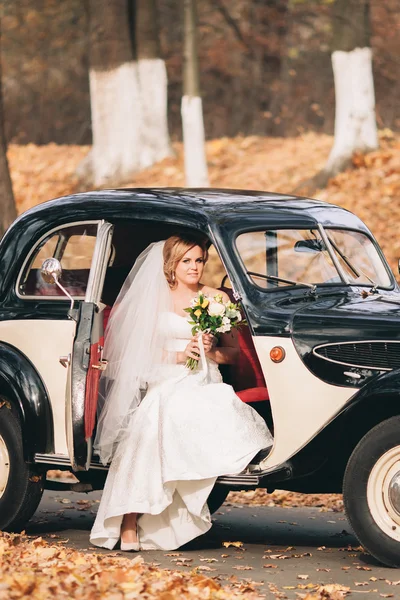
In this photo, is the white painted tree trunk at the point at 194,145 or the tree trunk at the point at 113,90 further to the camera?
the tree trunk at the point at 113,90

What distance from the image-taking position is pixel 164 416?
774cm

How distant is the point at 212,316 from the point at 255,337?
394mm

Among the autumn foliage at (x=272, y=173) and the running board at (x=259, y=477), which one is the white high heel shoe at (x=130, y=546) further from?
the autumn foliage at (x=272, y=173)

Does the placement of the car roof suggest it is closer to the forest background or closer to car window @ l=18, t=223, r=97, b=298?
car window @ l=18, t=223, r=97, b=298

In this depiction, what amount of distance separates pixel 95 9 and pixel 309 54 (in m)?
13.9

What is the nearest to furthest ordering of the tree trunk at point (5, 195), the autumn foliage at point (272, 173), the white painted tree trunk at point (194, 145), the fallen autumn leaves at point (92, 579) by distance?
the fallen autumn leaves at point (92, 579)
the tree trunk at point (5, 195)
the autumn foliage at point (272, 173)
the white painted tree trunk at point (194, 145)

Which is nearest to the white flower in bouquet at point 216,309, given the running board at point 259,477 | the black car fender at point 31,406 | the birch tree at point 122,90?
the running board at point 259,477

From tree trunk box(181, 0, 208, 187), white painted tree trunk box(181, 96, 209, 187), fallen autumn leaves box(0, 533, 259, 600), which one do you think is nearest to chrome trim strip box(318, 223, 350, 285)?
fallen autumn leaves box(0, 533, 259, 600)

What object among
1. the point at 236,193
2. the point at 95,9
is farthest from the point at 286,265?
the point at 95,9

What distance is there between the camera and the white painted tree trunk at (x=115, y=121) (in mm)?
23953

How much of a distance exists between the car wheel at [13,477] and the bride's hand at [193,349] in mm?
1245

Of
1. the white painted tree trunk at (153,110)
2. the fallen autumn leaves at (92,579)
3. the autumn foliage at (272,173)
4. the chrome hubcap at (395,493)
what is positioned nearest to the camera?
the fallen autumn leaves at (92,579)

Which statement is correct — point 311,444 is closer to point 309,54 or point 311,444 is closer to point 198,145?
point 198,145

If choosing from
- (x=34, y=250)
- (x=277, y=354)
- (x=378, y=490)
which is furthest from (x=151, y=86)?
(x=378, y=490)
